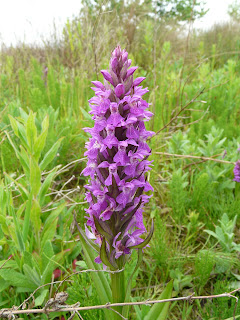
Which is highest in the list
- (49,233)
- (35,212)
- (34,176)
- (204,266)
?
(34,176)

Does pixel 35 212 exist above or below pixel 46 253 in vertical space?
above

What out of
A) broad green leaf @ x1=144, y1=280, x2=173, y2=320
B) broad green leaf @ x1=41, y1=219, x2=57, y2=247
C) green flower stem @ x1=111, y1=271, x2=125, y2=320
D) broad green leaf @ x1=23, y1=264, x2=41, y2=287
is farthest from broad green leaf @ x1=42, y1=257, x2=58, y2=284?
broad green leaf @ x1=144, y1=280, x2=173, y2=320

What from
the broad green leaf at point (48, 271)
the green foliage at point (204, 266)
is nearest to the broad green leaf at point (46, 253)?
the broad green leaf at point (48, 271)

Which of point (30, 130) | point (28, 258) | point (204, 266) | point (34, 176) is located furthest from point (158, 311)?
point (30, 130)

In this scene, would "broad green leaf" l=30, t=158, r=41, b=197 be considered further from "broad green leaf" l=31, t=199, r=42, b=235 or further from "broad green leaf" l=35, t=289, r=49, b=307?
"broad green leaf" l=35, t=289, r=49, b=307

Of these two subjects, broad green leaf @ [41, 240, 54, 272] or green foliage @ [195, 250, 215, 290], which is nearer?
broad green leaf @ [41, 240, 54, 272]

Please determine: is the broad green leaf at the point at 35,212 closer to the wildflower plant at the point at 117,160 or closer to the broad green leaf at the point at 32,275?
the broad green leaf at the point at 32,275

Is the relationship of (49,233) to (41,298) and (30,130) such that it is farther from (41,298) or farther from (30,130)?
(30,130)

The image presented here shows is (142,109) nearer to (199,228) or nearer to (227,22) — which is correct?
(199,228)
